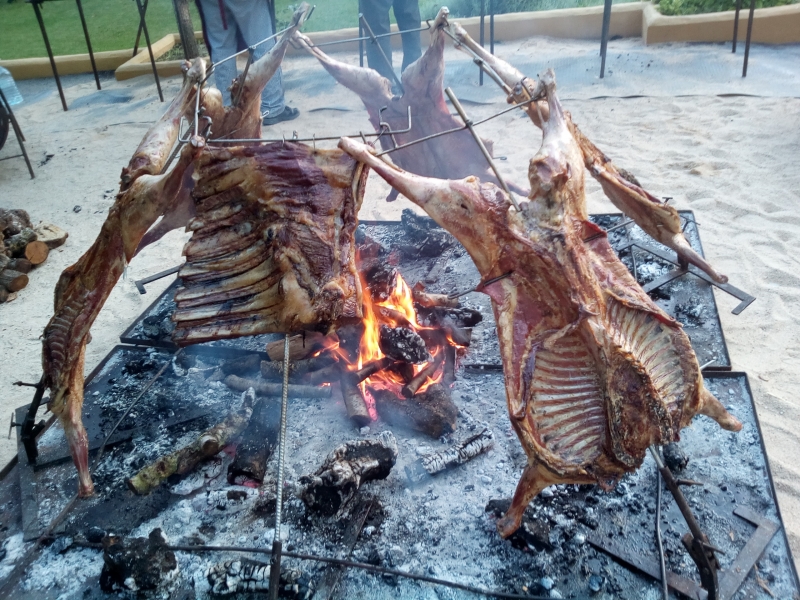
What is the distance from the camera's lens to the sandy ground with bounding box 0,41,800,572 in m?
4.10

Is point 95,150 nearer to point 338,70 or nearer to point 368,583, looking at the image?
point 338,70

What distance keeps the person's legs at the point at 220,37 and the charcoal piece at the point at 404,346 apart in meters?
5.54

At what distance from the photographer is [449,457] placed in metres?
3.12

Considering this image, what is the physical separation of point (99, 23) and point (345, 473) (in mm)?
17050

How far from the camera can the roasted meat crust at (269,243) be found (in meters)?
2.89

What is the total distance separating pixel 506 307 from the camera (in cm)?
265

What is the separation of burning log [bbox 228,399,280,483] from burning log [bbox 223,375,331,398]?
10 centimetres

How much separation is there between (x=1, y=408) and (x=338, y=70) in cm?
331

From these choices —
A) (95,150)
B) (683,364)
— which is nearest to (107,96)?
(95,150)

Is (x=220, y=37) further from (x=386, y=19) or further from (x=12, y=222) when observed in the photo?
(x=12, y=222)

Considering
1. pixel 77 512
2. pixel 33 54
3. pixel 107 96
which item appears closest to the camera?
pixel 77 512

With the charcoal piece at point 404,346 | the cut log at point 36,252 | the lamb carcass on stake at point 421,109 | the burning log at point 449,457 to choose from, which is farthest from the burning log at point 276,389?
the cut log at point 36,252

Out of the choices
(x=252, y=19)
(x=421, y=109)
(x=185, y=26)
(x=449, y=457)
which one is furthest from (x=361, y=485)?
(x=185, y=26)

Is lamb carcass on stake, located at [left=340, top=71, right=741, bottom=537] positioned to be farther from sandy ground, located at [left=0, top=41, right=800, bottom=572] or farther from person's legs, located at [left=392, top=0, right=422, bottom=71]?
person's legs, located at [left=392, top=0, right=422, bottom=71]
